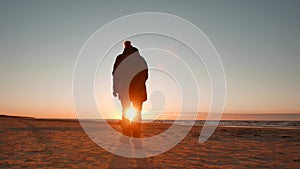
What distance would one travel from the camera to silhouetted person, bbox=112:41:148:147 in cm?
840

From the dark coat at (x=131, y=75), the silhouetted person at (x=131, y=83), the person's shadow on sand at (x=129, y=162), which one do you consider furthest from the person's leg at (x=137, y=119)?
the person's shadow on sand at (x=129, y=162)

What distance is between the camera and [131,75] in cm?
843

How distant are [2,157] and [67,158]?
129 cm

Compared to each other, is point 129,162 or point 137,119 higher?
point 137,119

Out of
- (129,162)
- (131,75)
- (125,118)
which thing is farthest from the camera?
(125,118)

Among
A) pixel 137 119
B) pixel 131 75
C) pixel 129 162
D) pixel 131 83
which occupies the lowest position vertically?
pixel 129 162

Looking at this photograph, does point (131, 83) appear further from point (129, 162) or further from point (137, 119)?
point (129, 162)

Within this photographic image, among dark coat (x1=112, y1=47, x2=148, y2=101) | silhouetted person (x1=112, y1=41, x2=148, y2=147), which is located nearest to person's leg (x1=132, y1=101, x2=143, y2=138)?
silhouetted person (x1=112, y1=41, x2=148, y2=147)

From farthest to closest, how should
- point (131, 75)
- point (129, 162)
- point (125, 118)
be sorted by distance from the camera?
point (125, 118) < point (131, 75) < point (129, 162)

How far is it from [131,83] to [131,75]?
0.76 feet

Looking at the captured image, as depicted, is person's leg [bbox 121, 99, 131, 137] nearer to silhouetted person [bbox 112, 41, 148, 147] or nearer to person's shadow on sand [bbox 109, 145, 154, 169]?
silhouetted person [bbox 112, 41, 148, 147]

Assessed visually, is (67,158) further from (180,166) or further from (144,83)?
(144,83)

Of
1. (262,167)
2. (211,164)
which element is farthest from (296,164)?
(211,164)

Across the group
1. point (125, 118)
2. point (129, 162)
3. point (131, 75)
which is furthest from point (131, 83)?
point (129, 162)
